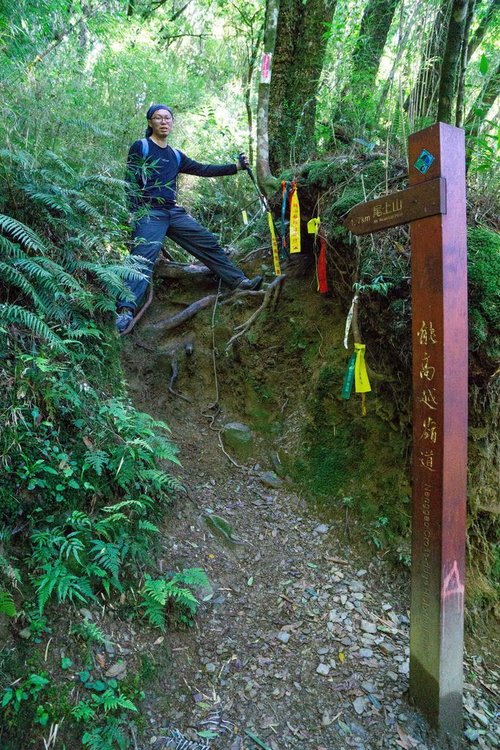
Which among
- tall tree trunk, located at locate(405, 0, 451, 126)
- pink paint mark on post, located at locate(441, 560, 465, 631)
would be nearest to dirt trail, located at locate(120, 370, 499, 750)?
pink paint mark on post, located at locate(441, 560, 465, 631)

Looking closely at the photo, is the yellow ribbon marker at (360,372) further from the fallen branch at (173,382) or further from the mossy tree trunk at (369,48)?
the mossy tree trunk at (369,48)

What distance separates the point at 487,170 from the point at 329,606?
393 cm

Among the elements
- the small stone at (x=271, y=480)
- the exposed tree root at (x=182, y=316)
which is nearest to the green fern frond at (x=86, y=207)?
the exposed tree root at (x=182, y=316)

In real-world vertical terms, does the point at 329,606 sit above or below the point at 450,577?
below

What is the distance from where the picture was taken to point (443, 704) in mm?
2609

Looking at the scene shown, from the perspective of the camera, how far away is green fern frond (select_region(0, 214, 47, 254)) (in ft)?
10.3

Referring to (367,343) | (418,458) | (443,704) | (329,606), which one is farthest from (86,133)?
(443,704)

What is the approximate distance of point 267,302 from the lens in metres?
5.31

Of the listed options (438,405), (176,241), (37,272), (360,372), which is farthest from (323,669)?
(176,241)

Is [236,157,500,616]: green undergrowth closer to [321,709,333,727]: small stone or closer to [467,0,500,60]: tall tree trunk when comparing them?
[321,709,333,727]: small stone

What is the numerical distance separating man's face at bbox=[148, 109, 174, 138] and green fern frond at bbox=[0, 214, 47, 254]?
255 centimetres

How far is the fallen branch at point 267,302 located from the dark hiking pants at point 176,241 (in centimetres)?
53

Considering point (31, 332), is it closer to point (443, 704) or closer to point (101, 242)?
point (101, 242)

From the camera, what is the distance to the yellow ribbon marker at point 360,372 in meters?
3.73
